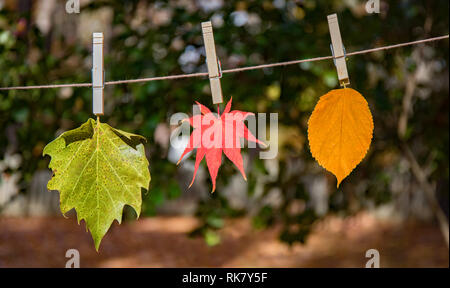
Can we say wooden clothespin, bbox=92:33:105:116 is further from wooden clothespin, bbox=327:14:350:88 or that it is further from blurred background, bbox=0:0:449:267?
blurred background, bbox=0:0:449:267

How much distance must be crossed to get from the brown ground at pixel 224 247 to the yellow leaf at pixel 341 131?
4177 mm

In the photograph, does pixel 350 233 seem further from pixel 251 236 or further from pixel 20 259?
pixel 20 259

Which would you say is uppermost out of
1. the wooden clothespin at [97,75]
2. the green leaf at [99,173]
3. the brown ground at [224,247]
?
the brown ground at [224,247]

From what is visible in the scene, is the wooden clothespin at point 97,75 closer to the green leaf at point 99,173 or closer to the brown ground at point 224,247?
the green leaf at point 99,173

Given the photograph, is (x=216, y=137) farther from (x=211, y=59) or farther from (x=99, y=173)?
(x=99, y=173)

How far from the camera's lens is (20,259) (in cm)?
585

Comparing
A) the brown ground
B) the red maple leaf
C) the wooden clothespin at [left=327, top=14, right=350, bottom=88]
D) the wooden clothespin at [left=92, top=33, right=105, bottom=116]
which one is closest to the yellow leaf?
the wooden clothespin at [left=327, top=14, right=350, bottom=88]

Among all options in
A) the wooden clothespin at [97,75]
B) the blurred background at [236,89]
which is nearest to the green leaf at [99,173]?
the wooden clothespin at [97,75]

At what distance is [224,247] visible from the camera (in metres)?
6.76

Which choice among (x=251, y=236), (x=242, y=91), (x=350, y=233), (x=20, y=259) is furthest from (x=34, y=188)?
(x=242, y=91)

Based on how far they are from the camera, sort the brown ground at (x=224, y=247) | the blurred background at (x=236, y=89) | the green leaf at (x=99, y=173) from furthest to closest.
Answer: the brown ground at (x=224, y=247) → the blurred background at (x=236, y=89) → the green leaf at (x=99, y=173)

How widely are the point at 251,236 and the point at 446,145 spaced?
531 cm

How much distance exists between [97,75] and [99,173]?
0.26m

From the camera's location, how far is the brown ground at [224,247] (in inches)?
228
